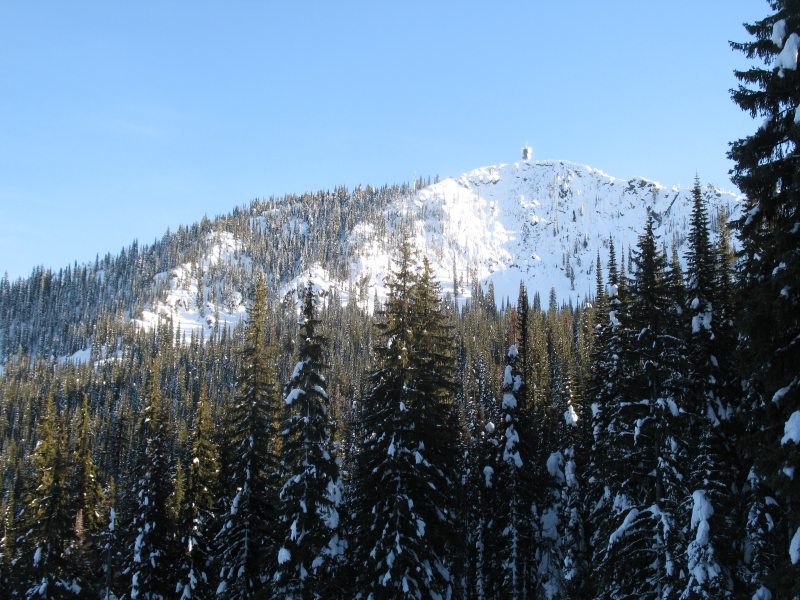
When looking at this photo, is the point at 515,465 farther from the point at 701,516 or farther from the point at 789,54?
the point at 789,54

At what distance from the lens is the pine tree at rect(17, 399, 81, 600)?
31266mm

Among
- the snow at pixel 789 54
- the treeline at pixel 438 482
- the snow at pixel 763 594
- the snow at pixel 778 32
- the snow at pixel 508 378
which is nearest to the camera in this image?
the snow at pixel 789 54

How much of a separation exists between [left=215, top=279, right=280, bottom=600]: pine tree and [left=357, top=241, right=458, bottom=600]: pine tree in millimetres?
5342

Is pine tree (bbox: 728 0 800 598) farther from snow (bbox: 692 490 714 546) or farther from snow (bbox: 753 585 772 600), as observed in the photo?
snow (bbox: 692 490 714 546)

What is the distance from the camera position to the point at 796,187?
32.9 feet

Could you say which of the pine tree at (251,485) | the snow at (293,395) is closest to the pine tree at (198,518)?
the pine tree at (251,485)

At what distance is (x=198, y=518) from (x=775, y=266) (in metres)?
30.9

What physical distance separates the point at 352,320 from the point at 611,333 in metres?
167

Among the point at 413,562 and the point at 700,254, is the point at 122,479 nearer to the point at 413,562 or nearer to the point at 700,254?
the point at 413,562

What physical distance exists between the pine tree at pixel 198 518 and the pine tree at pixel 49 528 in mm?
6918

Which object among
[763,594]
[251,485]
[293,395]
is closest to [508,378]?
[293,395]

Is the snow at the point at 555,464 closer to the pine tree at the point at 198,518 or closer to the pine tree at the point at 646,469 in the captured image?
the pine tree at the point at 646,469

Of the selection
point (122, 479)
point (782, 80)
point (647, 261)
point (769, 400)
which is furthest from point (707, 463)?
point (122, 479)

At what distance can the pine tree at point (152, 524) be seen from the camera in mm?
30562
